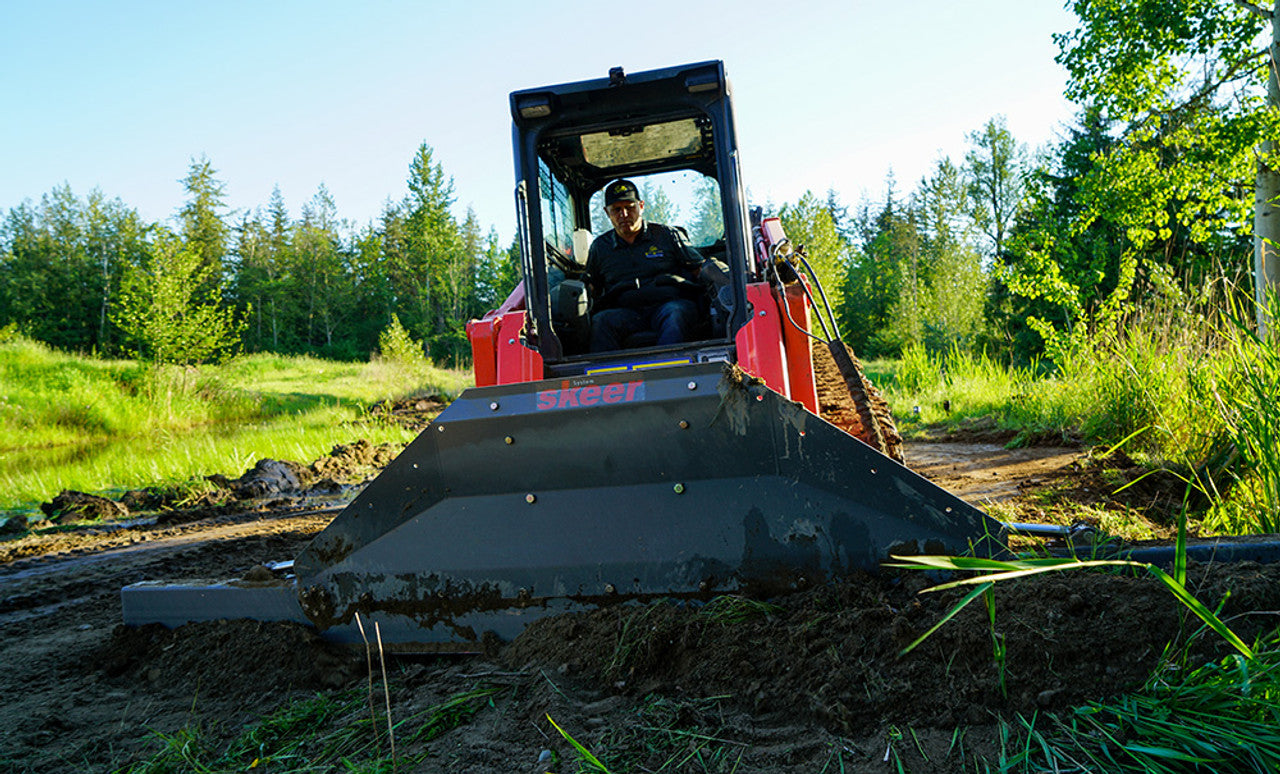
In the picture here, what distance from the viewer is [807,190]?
3189 cm

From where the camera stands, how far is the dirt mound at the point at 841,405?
4820 mm

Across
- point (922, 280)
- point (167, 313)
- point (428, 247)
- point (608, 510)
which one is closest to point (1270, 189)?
point (608, 510)

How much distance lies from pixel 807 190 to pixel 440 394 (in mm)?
17857

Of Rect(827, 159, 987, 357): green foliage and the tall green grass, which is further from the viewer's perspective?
Rect(827, 159, 987, 357): green foliage

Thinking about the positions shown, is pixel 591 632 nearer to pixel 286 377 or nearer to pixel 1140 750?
pixel 1140 750

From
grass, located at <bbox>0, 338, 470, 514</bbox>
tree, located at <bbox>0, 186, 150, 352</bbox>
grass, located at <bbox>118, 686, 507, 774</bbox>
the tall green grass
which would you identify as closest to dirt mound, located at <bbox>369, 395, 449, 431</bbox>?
grass, located at <bbox>0, 338, 470, 514</bbox>

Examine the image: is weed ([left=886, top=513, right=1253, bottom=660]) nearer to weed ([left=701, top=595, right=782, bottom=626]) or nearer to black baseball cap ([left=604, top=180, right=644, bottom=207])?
weed ([left=701, top=595, right=782, bottom=626])

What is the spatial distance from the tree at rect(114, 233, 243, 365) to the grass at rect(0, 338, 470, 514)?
2.48 ft

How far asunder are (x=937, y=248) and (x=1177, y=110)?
38297mm

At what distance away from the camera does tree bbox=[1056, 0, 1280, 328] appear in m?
8.38

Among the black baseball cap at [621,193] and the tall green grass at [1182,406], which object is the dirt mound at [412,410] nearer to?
the tall green grass at [1182,406]

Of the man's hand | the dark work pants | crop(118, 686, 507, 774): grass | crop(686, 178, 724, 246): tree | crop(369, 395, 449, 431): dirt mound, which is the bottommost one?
crop(118, 686, 507, 774): grass

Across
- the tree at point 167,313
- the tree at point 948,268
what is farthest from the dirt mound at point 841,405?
the tree at point 167,313

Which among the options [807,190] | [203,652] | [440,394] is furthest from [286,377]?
[203,652]
